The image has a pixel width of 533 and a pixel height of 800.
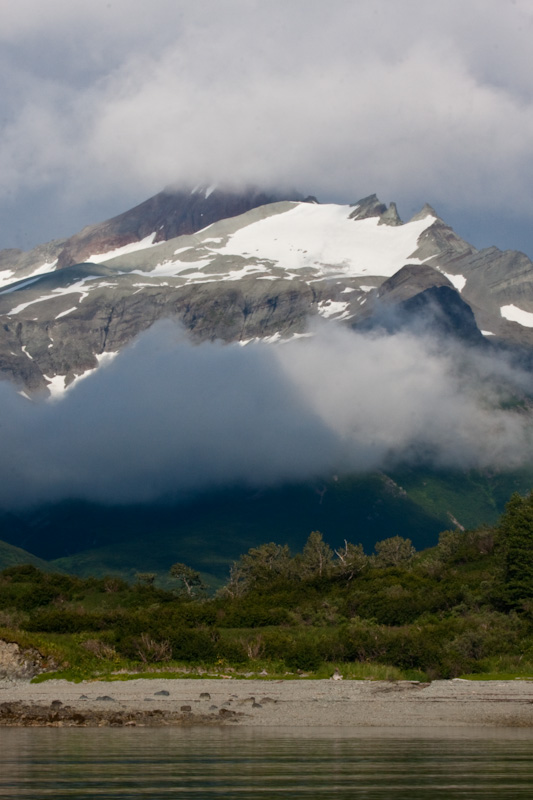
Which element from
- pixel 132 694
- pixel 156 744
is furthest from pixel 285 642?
pixel 156 744

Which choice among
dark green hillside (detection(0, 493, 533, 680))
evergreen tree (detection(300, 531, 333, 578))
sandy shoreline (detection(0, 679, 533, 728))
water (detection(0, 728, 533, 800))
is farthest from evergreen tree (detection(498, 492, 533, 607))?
water (detection(0, 728, 533, 800))

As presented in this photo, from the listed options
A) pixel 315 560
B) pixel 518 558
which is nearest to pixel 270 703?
pixel 518 558

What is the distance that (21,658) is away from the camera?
48.5 metres

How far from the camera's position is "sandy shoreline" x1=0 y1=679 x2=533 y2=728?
37.9 m

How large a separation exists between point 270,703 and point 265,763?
1309cm

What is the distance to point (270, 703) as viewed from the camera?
40.8m

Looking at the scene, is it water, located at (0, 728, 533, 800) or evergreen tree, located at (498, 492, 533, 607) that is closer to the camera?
water, located at (0, 728, 533, 800)

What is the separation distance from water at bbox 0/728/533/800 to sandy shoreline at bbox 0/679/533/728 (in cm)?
185

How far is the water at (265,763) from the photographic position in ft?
78.9

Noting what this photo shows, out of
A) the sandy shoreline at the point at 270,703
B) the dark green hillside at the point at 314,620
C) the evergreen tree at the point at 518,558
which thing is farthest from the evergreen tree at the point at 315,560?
the sandy shoreline at the point at 270,703

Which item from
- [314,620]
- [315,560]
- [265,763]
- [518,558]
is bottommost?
[314,620]

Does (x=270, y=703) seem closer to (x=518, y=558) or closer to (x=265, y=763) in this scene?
(x=265, y=763)

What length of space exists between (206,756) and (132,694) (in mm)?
14421

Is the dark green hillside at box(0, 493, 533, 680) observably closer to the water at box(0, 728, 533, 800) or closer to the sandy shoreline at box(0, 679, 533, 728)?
the sandy shoreline at box(0, 679, 533, 728)
